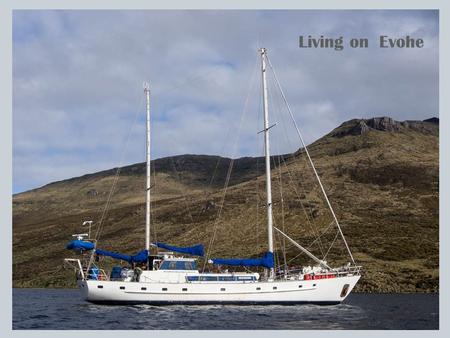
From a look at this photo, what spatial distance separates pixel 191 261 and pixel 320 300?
1327 cm

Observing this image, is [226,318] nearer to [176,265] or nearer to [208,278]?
[208,278]

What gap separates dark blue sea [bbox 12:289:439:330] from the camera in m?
47.2

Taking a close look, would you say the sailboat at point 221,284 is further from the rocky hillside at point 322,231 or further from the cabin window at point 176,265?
the rocky hillside at point 322,231

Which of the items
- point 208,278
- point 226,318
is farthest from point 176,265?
point 226,318

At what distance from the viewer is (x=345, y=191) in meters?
186

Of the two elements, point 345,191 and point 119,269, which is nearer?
point 119,269

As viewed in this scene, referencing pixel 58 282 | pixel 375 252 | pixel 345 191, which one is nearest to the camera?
pixel 375 252

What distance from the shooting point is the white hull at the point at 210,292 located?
6069 centimetres

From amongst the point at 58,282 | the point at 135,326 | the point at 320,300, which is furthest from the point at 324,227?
the point at 135,326

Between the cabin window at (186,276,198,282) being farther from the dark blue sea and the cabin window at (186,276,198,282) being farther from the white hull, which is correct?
the dark blue sea

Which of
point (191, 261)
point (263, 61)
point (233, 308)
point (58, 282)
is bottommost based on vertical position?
point (58, 282)

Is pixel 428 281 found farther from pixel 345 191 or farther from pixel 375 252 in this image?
pixel 345 191

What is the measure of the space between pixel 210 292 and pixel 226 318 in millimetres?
9899

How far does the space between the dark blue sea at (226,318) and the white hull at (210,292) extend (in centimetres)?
81
